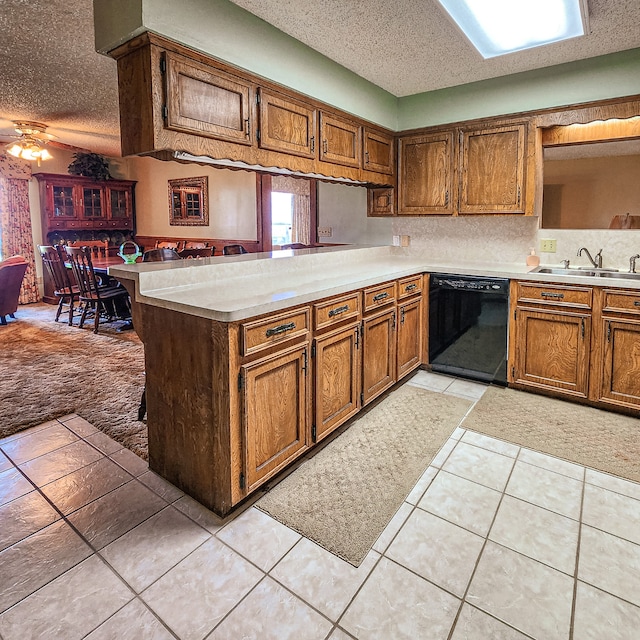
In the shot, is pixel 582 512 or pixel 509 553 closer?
pixel 509 553

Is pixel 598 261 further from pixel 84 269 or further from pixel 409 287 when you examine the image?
pixel 84 269

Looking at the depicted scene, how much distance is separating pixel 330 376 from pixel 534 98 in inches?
104

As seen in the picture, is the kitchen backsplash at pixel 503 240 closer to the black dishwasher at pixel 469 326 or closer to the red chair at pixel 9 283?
the black dishwasher at pixel 469 326

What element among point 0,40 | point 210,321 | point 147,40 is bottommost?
point 210,321

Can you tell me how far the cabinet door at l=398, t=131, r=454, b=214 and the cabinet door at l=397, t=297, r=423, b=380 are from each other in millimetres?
921

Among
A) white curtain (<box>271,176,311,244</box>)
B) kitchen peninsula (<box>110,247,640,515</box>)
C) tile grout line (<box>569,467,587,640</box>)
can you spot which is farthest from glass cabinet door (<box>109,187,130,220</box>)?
tile grout line (<box>569,467,587,640</box>)

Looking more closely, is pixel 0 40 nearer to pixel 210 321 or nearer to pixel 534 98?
pixel 210 321

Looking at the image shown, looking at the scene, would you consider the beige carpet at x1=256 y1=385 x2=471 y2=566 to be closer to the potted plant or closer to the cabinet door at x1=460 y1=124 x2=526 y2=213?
the cabinet door at x1=460 y1=124 x2=526 y2=213

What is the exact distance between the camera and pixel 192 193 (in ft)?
24.1

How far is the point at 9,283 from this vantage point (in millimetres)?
5773

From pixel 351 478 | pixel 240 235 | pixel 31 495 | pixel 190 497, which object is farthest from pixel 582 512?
pixel 240 235

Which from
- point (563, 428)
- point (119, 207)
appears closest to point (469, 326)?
point (563, 428)

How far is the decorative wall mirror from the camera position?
23.3 ft

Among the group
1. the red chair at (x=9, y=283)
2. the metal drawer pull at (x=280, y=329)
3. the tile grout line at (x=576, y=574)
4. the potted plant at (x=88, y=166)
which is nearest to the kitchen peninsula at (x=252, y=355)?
the metal drawer pull at (x=280, y=329)
